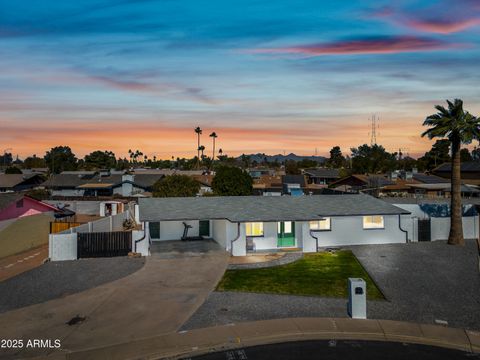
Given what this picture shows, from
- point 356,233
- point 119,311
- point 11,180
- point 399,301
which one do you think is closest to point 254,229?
point 356,233

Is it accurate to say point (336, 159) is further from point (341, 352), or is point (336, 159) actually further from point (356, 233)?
point (341, 352)

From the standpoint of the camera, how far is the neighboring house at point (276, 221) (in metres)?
27.4

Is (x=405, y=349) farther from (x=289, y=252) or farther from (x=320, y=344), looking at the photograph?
(x=289, y=252)

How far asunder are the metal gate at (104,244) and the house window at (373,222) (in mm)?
15998

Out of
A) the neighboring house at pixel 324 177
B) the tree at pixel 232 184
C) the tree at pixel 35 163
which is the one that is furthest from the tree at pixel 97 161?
the tree at pixel 232 184

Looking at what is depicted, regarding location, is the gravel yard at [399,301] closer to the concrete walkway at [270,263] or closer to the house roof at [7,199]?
the concrete walkway at [270,263]

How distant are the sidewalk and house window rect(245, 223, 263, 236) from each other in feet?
41.3

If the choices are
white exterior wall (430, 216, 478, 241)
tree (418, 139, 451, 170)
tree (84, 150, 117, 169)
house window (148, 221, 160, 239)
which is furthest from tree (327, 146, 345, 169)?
house window (148, 221, 160, 239)

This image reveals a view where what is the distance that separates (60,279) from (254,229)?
470 inches

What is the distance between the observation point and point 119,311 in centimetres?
1694

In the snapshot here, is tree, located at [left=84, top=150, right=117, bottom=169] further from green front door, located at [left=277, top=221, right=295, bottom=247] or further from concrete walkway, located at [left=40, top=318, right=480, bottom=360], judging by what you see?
concrete walkway, located at [left=40, top=318, right=480, bottom=360]

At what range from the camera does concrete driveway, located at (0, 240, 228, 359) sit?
14.6 meters

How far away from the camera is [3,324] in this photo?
15.7 meters

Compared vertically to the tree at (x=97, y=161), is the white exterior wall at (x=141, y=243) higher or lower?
lower
